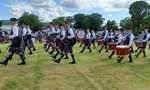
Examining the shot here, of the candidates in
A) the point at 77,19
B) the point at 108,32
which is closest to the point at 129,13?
the point at 77,19

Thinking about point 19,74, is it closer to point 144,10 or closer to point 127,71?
point 127,71

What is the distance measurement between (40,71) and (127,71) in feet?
12.3

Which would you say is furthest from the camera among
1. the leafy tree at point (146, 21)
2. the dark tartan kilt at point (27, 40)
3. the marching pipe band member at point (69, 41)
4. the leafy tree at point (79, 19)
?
the leafy tree at point (79, 19)

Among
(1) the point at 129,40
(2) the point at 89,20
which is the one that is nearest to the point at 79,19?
(2) the point at 89,20

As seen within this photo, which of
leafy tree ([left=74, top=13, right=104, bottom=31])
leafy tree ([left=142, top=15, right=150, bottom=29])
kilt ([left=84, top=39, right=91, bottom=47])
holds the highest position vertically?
kilt ([left=84, top=39, right=91, bottom=47])

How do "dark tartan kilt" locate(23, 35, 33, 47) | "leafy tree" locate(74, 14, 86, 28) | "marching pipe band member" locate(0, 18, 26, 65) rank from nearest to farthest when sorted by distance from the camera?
"marching pipe band member" locate(0, 18, 26, 65) → "dark tartan kilt" locate(23, 35, 33, 47) → "leafy tree" locate(74, 14, 86, 28)

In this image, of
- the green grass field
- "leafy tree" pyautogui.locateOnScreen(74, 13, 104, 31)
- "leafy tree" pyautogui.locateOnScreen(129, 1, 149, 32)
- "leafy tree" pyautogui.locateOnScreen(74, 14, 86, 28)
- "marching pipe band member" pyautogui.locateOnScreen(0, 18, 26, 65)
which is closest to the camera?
the green grass field

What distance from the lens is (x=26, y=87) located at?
1589 centimetres

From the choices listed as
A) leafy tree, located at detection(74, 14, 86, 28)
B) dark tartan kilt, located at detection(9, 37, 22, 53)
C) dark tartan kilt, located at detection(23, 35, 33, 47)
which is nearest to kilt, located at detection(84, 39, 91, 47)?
dark tartan kilt, located at detection(23, 35, 33, 47)

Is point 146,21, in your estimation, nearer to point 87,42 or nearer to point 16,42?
point 87,42

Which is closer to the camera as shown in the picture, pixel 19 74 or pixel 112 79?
pixel 112 79

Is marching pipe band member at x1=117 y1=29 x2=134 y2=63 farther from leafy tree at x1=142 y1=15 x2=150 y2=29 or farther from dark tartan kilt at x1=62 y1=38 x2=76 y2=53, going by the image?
leafy tree at x1=142 y1=15 x2=150 y2=29

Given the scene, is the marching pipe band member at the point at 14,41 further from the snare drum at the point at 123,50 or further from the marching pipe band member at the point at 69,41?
the snare drum at the point at 123,50

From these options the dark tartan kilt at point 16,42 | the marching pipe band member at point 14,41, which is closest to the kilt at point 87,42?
the marching pipe band member at point 14,41
